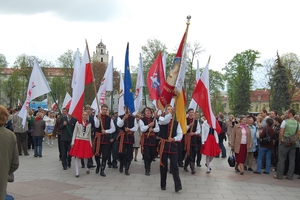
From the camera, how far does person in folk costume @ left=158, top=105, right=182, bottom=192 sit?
8.02 meters

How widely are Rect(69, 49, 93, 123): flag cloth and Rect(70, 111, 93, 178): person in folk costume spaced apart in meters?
0.25

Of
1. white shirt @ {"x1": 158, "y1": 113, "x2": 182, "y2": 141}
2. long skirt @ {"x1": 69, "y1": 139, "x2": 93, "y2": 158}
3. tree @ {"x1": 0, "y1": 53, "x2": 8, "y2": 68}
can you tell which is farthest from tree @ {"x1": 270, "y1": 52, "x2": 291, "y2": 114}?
tree @ {"x1": 0, "y1": 53, "x2": 8, "y2": 68}

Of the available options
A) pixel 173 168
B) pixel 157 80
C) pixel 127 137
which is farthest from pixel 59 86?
pixel 173 168

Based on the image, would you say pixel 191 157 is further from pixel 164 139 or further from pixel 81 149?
pixel 81 149

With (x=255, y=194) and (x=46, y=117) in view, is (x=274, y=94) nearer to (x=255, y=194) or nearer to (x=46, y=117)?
(x=46, y=117)

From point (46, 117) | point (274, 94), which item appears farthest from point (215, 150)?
point (274, 94)

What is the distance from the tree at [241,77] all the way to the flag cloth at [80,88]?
45963 millimetres

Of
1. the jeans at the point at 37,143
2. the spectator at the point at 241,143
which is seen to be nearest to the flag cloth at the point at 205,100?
the spectator at the point at 241,143

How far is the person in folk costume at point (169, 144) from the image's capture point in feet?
26.3

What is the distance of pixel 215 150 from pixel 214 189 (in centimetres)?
228

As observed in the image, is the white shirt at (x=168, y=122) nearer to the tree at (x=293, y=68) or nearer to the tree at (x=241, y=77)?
the tree at (x=293, y=68)

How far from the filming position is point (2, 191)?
4.34m

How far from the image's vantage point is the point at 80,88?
10.3 metres

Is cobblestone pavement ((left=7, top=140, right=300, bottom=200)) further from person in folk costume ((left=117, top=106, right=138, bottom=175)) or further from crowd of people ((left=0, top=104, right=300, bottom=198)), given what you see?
person in folk costume ((left=117, top=106, right=138, bottom=175))
